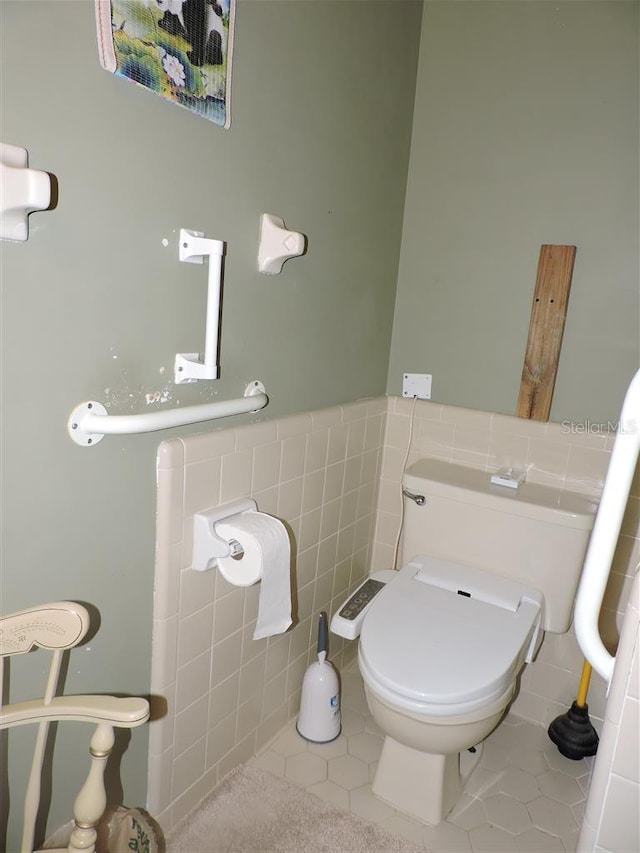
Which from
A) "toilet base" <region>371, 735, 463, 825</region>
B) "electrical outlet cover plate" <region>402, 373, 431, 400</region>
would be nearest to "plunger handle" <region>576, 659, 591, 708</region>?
"toilet base" <region>371, 735, 463, 825</region>

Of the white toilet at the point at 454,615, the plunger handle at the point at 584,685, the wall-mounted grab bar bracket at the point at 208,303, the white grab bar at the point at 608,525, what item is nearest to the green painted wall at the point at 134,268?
the wall-mounted grab bar bracket at the point at 208,303

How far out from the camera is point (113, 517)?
1103mm

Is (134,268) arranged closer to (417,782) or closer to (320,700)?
(320,700)

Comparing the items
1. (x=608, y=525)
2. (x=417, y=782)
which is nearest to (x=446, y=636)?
(x=417, y=782)

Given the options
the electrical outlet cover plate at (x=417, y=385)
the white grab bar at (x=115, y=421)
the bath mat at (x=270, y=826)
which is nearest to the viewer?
the white grab bar at (x=115, y=421)

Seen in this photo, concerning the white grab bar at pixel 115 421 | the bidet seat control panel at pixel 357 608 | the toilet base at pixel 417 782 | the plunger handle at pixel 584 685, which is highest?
the white grab bar at pixel 115 421

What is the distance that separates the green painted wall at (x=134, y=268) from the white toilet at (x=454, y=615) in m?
0.53

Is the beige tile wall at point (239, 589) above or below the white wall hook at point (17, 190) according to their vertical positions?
below

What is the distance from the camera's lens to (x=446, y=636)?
1.40m

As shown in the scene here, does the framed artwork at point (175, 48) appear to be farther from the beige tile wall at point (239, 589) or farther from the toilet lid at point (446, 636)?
the toilet lid at point (446, 636)

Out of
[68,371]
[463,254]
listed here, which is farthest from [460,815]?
[463,254]

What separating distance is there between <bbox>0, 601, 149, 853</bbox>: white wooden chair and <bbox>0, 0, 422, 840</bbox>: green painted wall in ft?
0.31

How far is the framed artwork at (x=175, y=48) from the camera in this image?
92 centimetres

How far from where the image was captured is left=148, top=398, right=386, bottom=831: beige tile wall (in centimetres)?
124
